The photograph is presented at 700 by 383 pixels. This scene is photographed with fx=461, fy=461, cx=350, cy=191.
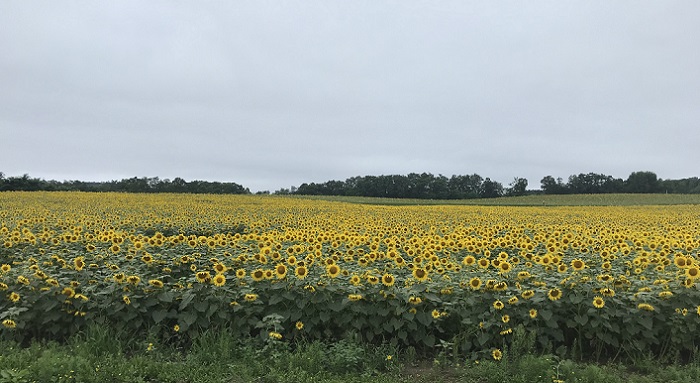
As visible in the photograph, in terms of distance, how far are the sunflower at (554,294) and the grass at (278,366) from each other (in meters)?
0.58

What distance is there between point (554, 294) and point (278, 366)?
2.82 metres

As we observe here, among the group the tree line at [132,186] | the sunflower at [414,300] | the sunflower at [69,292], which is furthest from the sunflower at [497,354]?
the tree line at [132,186]

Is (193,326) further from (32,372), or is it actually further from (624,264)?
(624,264)

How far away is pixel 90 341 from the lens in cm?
474

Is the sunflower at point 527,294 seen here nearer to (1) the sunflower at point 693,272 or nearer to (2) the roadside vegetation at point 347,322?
(2) the roadside vegetation at point 347,322

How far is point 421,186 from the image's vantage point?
7550 centimetres

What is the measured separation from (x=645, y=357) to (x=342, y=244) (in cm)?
428

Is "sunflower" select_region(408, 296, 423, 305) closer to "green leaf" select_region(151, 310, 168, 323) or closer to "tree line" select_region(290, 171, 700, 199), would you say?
"green leaf" select_region(151, 310, 168, 323)

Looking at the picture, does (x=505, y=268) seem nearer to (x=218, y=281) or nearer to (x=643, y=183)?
(x=218, y=281)

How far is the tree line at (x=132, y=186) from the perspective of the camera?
4666 cm

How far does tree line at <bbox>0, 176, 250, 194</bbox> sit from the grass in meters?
45.1

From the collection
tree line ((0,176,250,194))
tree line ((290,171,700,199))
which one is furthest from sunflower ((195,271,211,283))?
Result: tree line ((290,171,700,199))

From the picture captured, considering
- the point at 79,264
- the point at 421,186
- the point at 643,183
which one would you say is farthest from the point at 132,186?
the point at 643,183

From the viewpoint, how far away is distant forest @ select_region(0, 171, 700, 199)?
5150 cm
